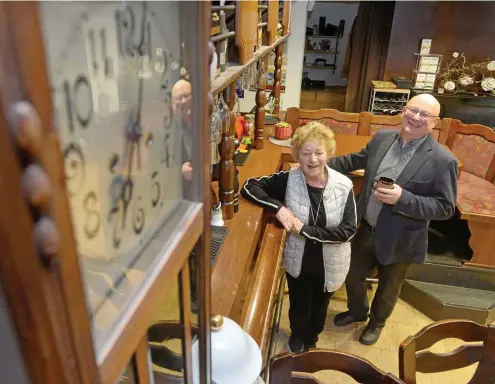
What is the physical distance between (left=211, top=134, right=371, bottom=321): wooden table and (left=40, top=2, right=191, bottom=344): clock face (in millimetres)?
813

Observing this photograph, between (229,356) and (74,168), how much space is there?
22.0 inches

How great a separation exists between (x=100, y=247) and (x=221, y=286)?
3.25 ft

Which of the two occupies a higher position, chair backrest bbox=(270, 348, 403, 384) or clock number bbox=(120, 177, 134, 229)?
clock number bbox=(120, 177, 134, 229)

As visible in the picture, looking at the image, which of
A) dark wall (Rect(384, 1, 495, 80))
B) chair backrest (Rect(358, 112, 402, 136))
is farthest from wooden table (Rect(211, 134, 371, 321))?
dark wall (Rect(384, 1, 495, 80))

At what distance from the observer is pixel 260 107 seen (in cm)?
240

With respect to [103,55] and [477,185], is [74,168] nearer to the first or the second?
[103,55]

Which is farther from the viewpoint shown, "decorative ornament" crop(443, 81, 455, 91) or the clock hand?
"decorative ornament" crop(443, 81, 455, 91)

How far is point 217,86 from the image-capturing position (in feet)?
3.48

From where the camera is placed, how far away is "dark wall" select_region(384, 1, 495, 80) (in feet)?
15.1

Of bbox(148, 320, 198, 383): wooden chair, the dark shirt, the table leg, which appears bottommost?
the table leg

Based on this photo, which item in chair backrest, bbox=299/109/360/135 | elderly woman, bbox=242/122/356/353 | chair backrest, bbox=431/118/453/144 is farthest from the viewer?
chair backrest, bbox=299/109/360/135

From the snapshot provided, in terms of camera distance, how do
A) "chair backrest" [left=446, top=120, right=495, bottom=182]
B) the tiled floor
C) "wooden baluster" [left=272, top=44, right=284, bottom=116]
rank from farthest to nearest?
"chair backrest" [left=446, top=120, right=495, bottom=182], "wooden baluster" [left=272, top=44, right=284, bottom=116], the tiled floor

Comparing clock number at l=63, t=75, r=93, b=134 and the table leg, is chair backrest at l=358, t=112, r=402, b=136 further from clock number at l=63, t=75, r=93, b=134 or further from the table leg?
clock number at l=63, t=75, r=93, b=134

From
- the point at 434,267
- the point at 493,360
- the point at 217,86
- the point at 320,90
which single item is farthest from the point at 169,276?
the point at 320,90
